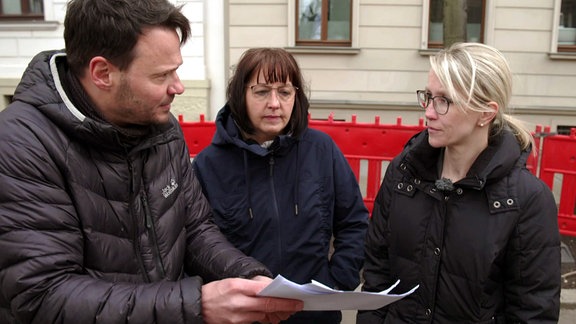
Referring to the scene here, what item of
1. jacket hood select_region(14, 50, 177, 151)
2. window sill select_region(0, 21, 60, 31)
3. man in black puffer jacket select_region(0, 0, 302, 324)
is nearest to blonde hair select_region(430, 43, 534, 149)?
man in black puffer jacket select_region(0, 0, 302, 324)

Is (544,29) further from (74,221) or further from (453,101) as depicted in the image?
(74,221)

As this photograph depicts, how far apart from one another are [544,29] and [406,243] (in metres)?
7.61

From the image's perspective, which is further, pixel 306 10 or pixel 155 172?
pixel 306 10

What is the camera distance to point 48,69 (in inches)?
54.6

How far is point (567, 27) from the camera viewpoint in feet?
27.3

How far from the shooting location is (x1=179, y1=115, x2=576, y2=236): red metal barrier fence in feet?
14.0

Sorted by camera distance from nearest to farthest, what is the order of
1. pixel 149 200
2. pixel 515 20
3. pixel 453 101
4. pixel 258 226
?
pixel 149 200, pixel 453 101, pixel 258 226, pixel 515 20

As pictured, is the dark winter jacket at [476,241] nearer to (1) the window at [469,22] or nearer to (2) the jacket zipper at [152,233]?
(2) the jacket zipper at [152,233]

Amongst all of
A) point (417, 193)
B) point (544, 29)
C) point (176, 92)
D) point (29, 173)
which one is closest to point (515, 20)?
point (544, 29)

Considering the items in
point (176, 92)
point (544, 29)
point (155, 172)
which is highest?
point (544, 29)

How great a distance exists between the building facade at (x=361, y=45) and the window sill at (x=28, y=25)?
2cm

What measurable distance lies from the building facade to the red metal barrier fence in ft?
11.1

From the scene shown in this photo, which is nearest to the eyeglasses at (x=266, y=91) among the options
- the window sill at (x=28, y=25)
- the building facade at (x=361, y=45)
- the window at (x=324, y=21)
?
the building facade at (x=361, y=45)

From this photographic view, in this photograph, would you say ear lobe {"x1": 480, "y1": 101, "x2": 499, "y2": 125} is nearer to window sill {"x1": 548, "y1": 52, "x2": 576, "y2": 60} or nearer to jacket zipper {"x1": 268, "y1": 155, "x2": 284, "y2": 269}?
jacket zipper {"x1": 268, "y1": 155, "x2": 284, "y2": 269}
